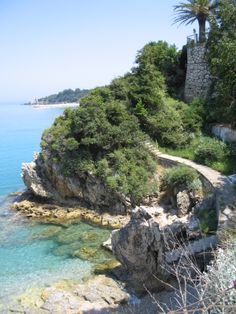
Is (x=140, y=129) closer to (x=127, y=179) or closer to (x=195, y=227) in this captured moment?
(x=127, y=179)

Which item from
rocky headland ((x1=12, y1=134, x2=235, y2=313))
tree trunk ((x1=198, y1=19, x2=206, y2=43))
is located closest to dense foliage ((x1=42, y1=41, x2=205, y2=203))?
rocky headland ((x1=12, y1=134, x2=235, y2=313))

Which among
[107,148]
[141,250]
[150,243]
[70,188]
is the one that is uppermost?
[107,148]

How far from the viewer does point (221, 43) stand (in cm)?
2109

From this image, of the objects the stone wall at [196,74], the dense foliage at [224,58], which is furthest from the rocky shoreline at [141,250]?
the stone wall at [196,74]

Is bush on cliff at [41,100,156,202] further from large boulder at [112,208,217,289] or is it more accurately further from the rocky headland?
large boulder at [112,208,217,289]

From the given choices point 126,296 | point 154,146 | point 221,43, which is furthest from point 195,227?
point 221,43

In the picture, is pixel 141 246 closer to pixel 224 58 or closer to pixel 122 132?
pixel 122 132

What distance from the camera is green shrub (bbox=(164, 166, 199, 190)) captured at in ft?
62.4

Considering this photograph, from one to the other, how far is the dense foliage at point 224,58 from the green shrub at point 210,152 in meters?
2.08

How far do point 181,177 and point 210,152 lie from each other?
2.34m

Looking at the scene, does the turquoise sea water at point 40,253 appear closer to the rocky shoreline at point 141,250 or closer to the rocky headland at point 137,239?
the rocky headland at point 137,239

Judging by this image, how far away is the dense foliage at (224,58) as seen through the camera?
2031 centimetres

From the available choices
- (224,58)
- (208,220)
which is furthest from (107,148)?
(208,220)

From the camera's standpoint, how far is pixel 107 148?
21.8 m
